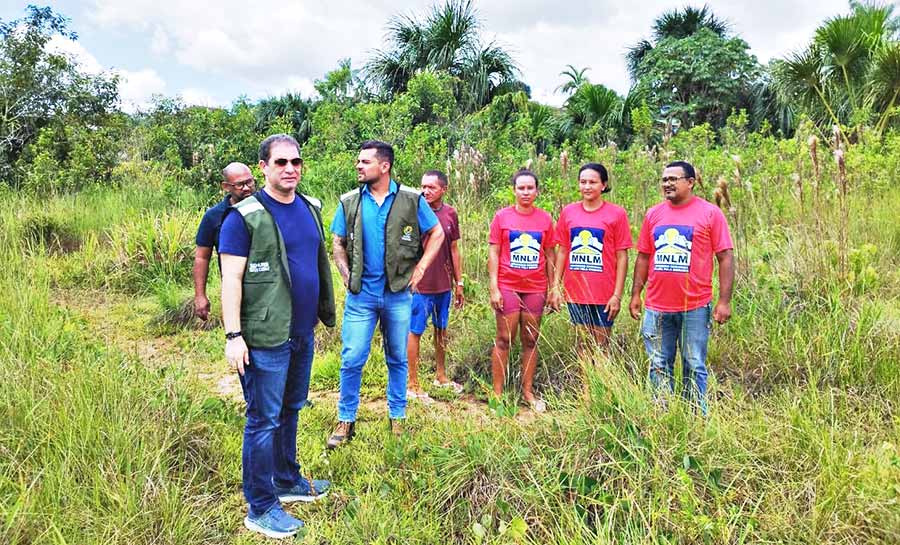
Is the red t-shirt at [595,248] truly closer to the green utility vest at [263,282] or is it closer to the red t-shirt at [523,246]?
the red t-shirt at [523,246]

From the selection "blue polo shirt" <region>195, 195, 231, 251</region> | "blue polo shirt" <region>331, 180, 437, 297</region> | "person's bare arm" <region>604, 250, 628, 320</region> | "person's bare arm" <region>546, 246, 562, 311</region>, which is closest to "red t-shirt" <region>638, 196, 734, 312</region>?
"person's bare arm" <region>604, 250, 628, 320</region>

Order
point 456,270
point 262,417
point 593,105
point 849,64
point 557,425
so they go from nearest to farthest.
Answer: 1. point 262,417
2. point 557,425
3. point 456,270
4. point 849,64
5. point 593,105

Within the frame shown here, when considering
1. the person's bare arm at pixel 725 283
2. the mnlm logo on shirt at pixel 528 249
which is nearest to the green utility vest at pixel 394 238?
the mnlm logo on shirt at pixel 528 249

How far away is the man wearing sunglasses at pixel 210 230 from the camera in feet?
13.0

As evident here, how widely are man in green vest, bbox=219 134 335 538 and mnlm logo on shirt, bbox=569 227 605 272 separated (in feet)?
5.99

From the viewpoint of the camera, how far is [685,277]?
3.38 m

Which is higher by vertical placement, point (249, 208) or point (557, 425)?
point (249, 208)

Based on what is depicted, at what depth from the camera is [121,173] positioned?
10.9 meters

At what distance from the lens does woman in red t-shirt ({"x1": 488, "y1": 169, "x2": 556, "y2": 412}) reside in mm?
4035

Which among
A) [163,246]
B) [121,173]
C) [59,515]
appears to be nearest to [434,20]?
[121,173]

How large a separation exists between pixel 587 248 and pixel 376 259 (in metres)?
1.42

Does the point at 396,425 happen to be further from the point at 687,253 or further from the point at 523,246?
the point at 687,253

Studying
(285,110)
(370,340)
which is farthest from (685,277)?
(285,110)

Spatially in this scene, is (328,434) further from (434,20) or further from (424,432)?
(434,20)
